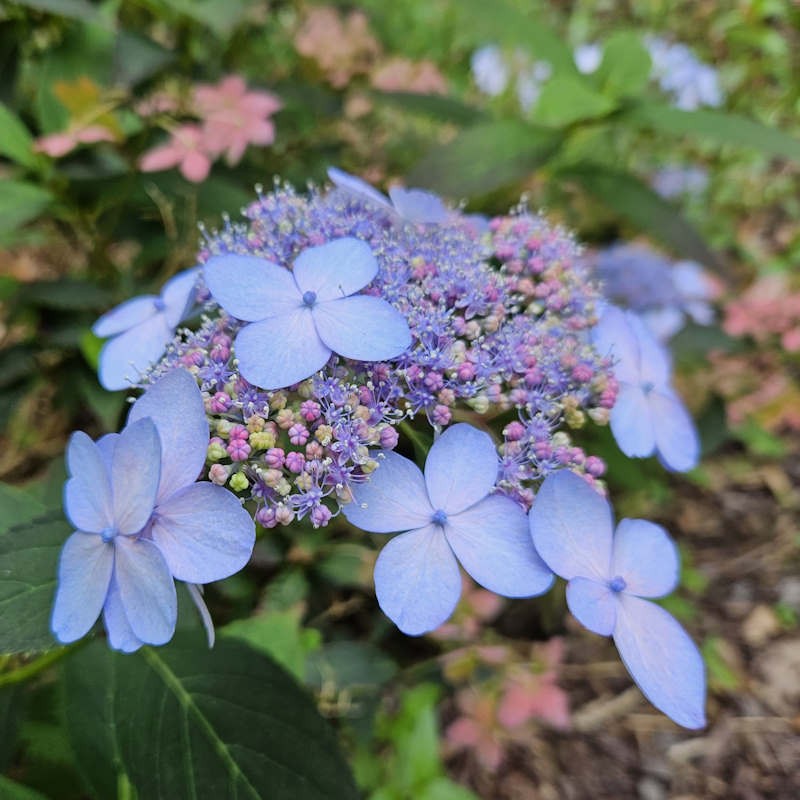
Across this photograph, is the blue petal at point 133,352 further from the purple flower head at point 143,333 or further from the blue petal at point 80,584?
the blue petal at point 80,584

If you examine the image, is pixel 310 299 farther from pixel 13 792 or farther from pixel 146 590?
pixel 13 792

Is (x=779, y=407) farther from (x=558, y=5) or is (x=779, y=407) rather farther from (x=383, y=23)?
(x=558, y=5)

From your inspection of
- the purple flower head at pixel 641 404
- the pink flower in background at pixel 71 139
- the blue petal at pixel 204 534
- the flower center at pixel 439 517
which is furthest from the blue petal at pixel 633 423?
the pink flower in background at pixel 71 139

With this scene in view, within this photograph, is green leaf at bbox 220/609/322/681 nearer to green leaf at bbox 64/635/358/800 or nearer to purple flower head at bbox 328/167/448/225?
green leaf at bbox 64/635/358/800

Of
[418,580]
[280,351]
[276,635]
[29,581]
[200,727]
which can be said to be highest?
[280,351]

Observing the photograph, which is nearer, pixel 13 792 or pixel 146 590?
pixel 146 590

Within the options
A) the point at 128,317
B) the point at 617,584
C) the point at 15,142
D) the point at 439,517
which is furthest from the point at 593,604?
the point at 15,142
